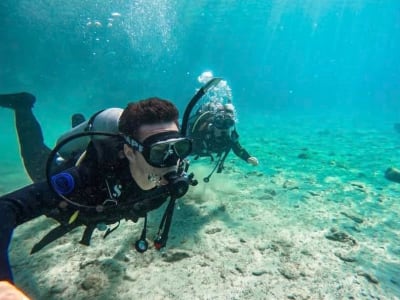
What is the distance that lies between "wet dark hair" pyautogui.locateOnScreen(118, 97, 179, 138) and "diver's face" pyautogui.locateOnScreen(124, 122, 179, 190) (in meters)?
0.06

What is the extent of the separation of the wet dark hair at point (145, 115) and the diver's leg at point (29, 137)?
180 inches

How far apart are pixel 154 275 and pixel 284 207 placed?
4248 millimetres

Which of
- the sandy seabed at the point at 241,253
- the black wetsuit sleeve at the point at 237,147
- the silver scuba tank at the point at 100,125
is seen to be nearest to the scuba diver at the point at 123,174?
the silver scuba tank at the point at 100,125

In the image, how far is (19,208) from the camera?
248cm

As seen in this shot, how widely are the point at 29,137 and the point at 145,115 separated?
5901 millimetres

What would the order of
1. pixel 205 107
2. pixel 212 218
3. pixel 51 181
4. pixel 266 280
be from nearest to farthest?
pixel 51 181, pixel 266 280, pixel 212 218, pixel 205 107

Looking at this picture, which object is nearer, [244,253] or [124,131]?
[124,131]

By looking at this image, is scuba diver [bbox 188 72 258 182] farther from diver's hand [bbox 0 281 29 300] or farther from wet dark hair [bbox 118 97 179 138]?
diver's hand [bbox 0 281 29 300]

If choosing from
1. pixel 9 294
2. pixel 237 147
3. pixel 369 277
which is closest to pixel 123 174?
pixel 9 294

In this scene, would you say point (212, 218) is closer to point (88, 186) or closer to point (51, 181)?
point (88, 186)

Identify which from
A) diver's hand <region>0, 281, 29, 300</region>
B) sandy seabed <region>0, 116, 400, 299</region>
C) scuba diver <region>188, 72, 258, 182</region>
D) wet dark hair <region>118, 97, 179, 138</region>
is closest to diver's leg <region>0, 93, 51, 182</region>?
sandy seabed <region>0, 116, 400, 299</region>

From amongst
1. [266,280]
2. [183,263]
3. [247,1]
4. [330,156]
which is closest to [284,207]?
[266,280]

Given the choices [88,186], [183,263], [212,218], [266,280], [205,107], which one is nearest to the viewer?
→ [88,186]

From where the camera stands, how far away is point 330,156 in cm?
1417
